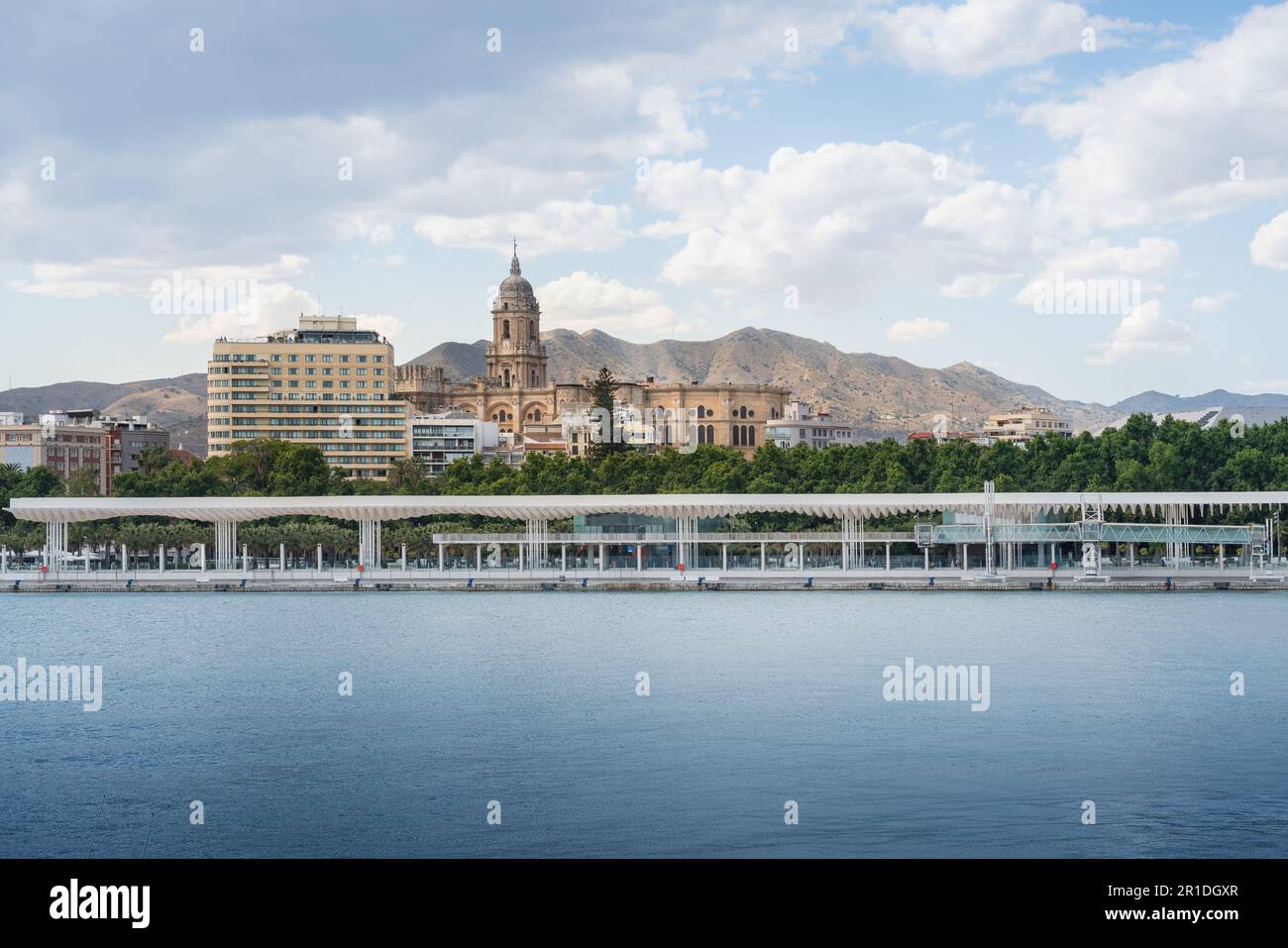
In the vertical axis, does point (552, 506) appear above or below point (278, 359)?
below

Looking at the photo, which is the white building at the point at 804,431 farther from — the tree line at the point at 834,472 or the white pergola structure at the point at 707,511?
the white pergola structure at the point at 707,511

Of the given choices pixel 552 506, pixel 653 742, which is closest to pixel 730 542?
pixel 552 506

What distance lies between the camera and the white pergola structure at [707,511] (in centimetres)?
8488

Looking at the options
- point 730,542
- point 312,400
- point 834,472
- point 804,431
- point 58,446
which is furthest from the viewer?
point 804,431

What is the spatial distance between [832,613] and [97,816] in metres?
41.3

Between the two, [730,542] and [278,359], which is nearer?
[730,542]

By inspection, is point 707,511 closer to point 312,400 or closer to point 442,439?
point 312,400

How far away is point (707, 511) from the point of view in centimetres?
8806

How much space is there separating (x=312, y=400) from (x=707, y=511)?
260ft

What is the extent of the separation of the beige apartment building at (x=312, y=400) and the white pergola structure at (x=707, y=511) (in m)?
66.2

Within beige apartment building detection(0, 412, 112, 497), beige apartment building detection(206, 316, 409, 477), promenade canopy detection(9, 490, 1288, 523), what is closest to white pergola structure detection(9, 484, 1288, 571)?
promenade canopy detection(9, 490, 1288, 523)

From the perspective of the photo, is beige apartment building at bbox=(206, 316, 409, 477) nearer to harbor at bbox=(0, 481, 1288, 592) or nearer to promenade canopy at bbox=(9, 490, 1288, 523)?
harbor at bbox=(0, 481, 1288, 592)
